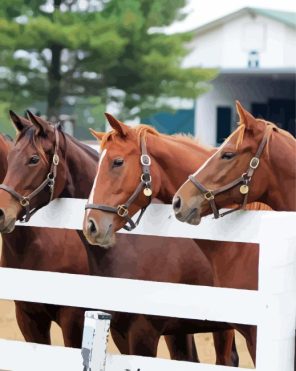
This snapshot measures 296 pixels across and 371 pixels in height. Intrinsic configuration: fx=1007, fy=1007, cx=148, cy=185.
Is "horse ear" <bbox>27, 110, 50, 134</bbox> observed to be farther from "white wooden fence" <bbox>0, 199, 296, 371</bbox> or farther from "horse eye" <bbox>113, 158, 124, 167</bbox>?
"white wooden fence" <bbox>0, 199, 296, 371</bbox>

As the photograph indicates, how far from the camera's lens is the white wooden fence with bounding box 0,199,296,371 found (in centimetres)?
377

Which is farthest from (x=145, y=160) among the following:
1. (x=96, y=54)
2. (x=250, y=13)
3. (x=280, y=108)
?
(x=250, y=13)

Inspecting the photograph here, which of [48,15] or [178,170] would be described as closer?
[178,170]

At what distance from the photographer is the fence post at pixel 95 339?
152 inches

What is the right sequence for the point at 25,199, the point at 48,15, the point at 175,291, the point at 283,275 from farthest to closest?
the point at 48,15 < the point at 25,199 < the point at 175,291 < the point at 283,275

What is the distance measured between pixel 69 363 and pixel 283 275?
1.03m

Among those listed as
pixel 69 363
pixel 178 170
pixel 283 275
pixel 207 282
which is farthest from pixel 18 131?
pixel 283 275

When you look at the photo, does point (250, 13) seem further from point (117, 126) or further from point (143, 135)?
point (117, 126)

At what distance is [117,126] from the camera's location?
16.5 feet

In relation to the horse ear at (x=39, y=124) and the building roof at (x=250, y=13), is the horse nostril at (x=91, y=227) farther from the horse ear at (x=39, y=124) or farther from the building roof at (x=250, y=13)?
the building roof at (x=250, y=13)

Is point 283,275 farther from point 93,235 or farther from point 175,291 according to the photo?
point 93,235

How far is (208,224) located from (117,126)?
1042 mm

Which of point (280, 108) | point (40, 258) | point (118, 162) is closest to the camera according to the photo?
point (118, 162)

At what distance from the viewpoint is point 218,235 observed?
4.14 m
